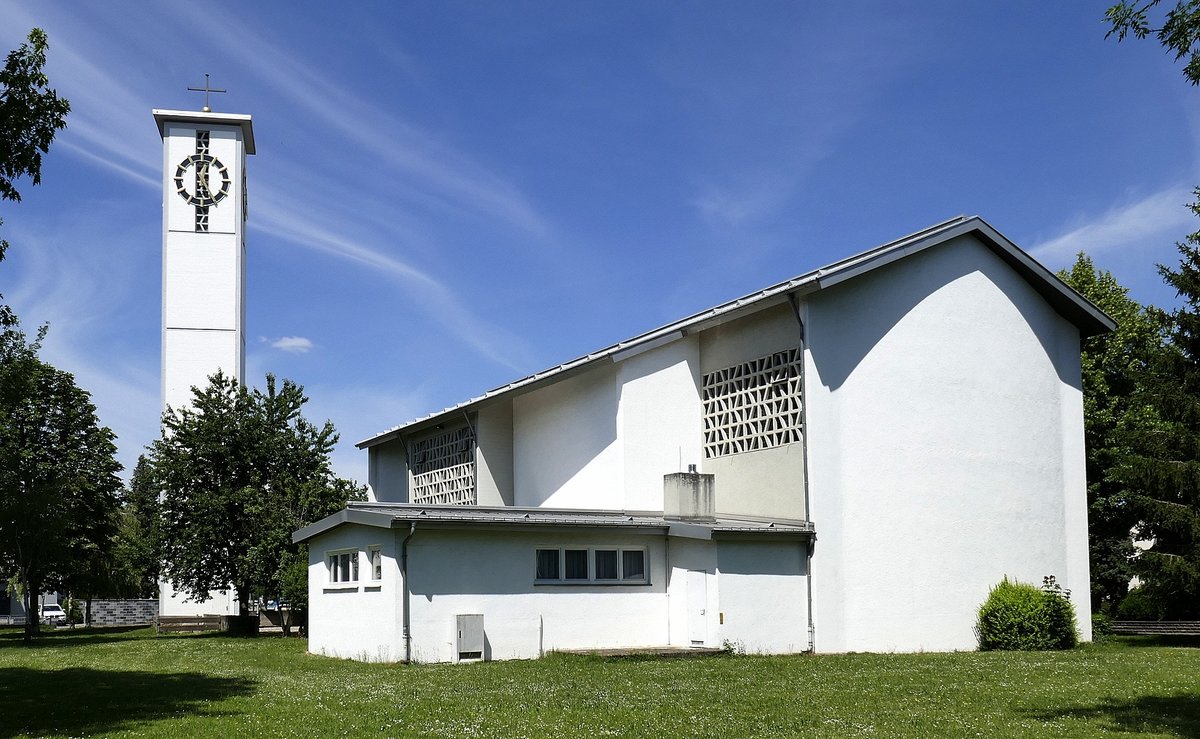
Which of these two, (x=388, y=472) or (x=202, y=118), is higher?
(x=202, y=118)

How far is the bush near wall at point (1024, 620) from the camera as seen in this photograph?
26281mm

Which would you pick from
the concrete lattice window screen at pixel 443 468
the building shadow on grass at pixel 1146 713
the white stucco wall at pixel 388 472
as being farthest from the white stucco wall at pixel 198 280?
the building shadow on grass at pixel 1146 713

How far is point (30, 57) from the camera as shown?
1427 centimetres

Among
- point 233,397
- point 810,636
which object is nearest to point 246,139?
point 233,397

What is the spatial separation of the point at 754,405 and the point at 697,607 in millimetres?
5563

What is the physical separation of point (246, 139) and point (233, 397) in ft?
87.2

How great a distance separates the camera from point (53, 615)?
75.4 metres

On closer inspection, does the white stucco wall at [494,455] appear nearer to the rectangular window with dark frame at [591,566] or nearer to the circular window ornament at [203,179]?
the rectangular window with dark frame at [591,566]

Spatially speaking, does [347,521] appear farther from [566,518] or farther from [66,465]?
[66,465]

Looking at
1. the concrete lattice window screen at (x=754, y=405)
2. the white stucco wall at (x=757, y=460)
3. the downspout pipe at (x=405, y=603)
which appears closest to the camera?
the downspout pipe at (x=405, y=603)

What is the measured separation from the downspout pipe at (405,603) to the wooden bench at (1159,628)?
2027 cm

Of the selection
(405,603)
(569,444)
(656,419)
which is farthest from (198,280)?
(405,603)

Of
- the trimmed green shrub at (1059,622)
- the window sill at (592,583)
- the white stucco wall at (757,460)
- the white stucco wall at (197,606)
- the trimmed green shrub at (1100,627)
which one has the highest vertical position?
the white stucco wall at (757,460)

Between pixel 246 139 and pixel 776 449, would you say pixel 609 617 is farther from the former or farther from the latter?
pixel 246 139
